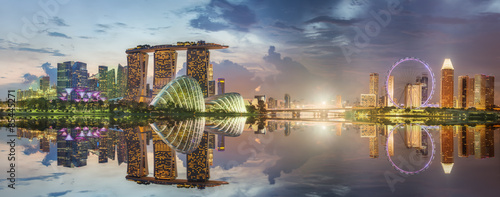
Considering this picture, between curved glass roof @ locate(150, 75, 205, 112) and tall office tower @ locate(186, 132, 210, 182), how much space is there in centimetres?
A: 10377

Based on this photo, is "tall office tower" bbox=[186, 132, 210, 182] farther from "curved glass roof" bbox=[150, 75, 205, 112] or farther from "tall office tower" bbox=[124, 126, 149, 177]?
"curved glass roof" bbox=[150, 75, 205, 112]

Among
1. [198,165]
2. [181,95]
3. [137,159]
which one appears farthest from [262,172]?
[181,95]

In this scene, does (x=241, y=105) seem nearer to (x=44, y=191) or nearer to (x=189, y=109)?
(x=189, y=109)

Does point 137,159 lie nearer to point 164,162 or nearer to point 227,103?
point 164,162

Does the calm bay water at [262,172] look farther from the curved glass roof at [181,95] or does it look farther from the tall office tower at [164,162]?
the curved glass roof at [181,95]

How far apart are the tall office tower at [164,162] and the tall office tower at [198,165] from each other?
0.74m

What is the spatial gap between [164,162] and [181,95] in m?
110

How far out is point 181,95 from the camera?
130 metres

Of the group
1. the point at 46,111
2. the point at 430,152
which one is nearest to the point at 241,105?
the point at 46,111

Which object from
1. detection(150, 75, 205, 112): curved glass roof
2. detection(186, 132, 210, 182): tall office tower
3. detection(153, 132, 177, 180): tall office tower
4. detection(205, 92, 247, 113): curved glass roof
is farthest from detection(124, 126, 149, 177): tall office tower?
detection(205, 92, 247, 113): curved glass roof

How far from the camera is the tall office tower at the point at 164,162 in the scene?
56.8ft

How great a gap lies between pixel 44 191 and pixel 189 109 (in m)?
116

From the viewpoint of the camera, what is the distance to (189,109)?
424 ft

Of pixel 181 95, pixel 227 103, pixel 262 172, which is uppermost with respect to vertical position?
pixel 181 95
